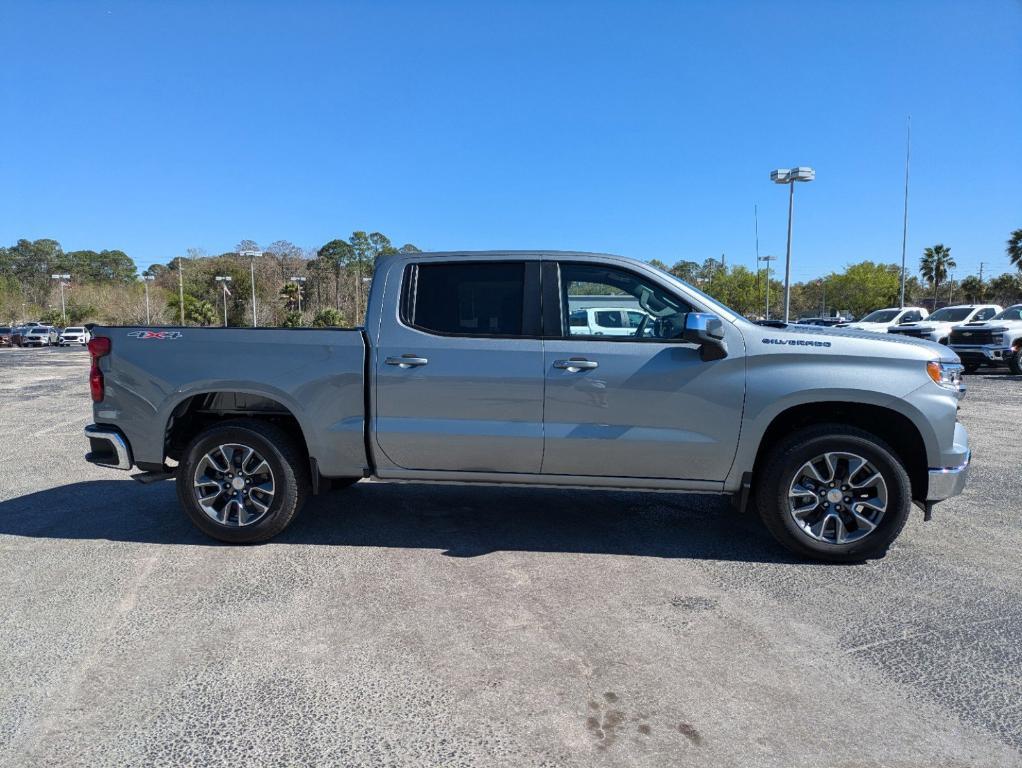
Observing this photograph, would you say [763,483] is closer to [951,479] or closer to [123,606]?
[951,479]

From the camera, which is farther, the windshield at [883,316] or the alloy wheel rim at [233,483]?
the windshield at [883,316]

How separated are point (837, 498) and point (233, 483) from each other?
3933 mm

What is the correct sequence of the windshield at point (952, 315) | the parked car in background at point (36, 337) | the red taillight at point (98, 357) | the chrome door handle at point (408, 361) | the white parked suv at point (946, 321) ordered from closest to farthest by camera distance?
the chrome door handle at point (408, 361) → the red taillight at point (98, 357) → the white parked suv at point (946, 321) → the windshield at point (952, 315) → the parked car in background at point (36, 337)

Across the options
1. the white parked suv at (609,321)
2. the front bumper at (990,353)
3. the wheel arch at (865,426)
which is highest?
the white parked suv at (609,321)

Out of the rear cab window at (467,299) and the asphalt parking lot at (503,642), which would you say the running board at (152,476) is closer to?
the asphalt parking lot at (503,642)

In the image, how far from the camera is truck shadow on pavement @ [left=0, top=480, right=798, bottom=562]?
15.8ft

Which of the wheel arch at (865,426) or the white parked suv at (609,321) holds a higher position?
the white parked suv at (609,321)

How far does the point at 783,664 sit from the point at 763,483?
56.1 inches

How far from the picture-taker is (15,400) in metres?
13.5

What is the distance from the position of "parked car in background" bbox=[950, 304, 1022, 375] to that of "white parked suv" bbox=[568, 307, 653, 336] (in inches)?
721

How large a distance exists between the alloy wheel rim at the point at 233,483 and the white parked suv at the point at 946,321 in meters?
20.9

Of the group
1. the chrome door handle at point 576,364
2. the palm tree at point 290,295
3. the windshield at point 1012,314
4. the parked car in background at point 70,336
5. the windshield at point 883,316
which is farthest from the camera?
the palm tree at point 290,295

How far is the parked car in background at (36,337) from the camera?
46.3m

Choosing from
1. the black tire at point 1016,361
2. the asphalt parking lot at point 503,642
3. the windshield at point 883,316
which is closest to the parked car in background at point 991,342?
the black tire at point 1016,361
